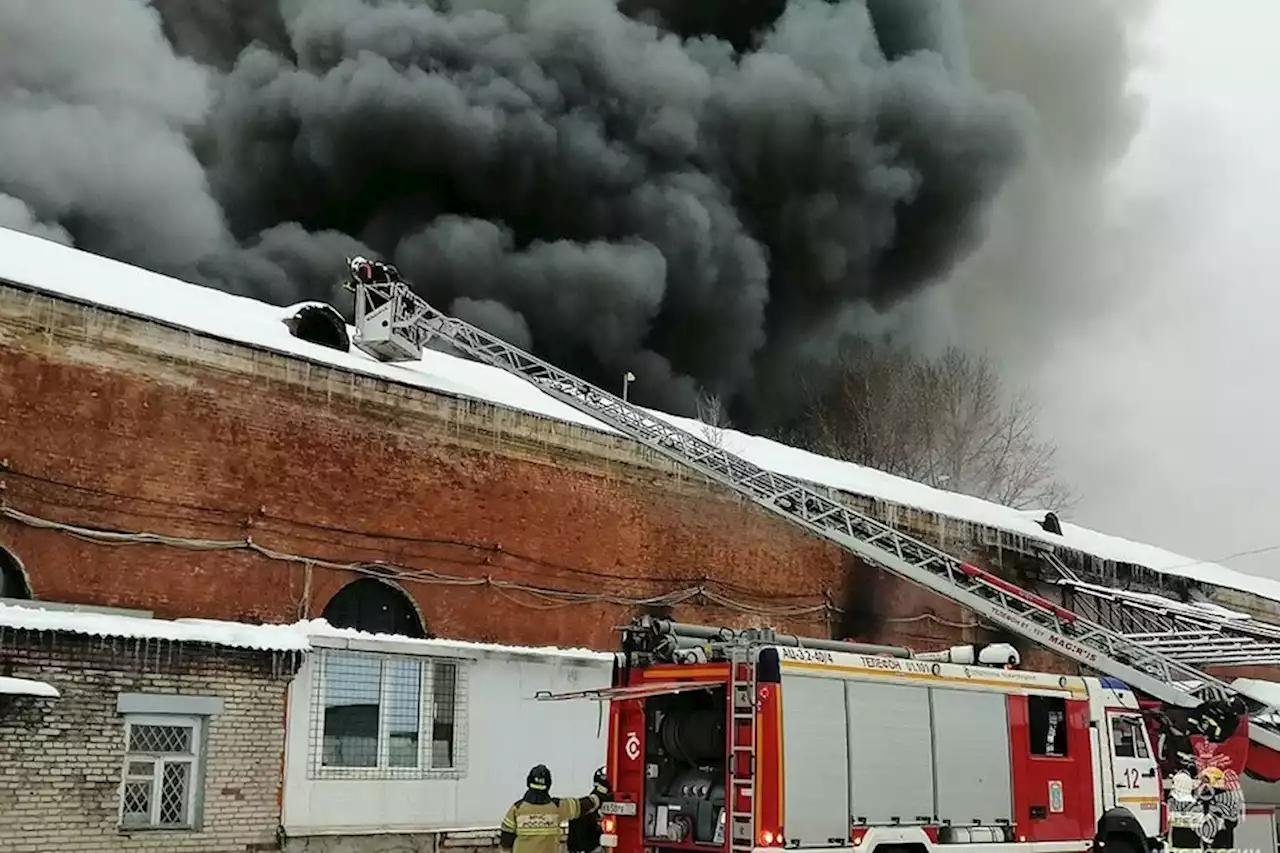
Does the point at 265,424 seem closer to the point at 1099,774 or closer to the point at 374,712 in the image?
the point at 374,712

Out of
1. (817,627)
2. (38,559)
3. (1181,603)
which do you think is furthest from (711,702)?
(1181,603)

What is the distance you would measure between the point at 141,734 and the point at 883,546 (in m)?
8.08

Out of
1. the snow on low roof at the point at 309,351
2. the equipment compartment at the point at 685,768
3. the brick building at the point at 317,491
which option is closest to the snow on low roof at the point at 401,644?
the brick building at the point at 317,491

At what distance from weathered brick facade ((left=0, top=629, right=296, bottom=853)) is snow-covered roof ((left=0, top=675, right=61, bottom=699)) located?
9 centimetres

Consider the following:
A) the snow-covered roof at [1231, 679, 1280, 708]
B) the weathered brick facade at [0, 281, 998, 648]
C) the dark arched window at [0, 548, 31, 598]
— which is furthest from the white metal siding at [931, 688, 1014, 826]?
the dark arched window at [0, 548, 31, 598]

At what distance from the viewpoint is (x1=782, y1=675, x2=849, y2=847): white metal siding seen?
29.1 feet

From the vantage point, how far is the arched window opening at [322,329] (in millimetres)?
15156


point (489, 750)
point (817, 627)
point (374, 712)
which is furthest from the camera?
point (817, 627)

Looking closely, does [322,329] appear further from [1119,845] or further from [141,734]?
[1119,845]

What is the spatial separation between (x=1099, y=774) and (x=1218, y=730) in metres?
1.47

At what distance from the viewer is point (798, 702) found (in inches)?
358

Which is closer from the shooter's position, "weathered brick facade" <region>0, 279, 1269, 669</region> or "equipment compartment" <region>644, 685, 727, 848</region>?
"equipment compartment" <region>644, 685, 727, 848</region>

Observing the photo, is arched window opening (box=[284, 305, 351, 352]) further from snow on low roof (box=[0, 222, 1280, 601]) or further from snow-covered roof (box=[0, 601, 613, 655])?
snow-covered roof (box=[0, 601, 613, 655])

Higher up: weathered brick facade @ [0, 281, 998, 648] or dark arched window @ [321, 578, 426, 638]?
weathered brick facade @ [0, 281, 998, 648]
